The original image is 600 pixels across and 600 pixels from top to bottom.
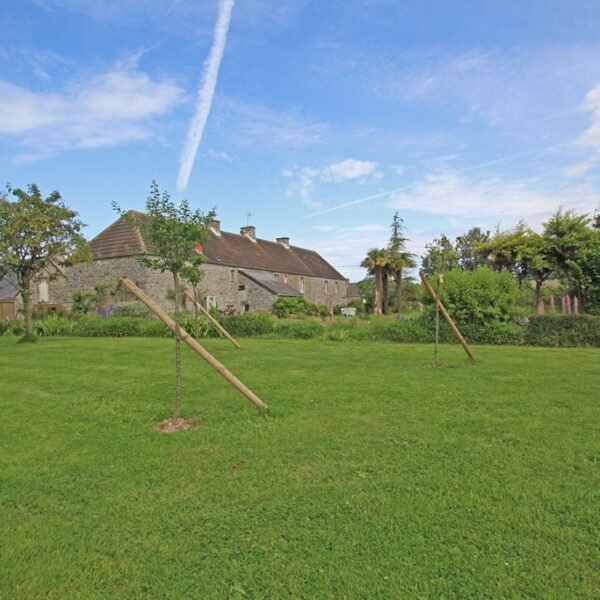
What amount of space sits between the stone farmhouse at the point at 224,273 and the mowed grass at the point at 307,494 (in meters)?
14.6

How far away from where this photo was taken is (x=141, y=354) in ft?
38.3

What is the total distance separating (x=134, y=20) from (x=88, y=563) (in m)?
9.80

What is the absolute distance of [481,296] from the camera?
1339 centimetres

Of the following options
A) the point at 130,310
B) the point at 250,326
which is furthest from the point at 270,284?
the point at 250,326

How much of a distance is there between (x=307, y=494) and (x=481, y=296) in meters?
11.6

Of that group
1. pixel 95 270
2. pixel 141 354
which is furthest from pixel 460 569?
pixel 95 270

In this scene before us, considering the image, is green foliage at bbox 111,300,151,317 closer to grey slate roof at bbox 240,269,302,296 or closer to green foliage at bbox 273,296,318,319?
green foliage at bbox 273,296,318,319

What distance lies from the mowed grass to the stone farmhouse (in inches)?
575

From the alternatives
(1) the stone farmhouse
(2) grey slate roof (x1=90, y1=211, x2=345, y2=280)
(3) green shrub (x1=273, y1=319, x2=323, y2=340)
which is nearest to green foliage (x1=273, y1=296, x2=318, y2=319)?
(1) the stone farmhouse

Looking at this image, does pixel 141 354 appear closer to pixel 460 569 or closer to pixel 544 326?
pixel 460 569

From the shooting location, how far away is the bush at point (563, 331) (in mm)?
12344

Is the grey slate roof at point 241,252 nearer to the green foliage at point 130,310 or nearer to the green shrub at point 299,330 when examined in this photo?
the green foliage at point 130,310

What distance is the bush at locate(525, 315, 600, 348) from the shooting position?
12.3 metres

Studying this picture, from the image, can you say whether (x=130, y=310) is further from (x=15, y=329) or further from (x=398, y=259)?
(x=398, y=259)
